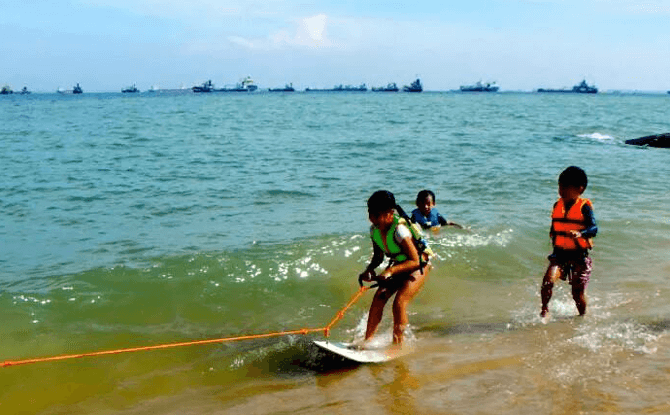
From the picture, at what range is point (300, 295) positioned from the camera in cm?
834

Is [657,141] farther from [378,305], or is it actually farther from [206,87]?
[206,87]

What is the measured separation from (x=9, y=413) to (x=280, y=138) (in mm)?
26780

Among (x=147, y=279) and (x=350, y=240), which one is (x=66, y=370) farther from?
(x=350, y=240)

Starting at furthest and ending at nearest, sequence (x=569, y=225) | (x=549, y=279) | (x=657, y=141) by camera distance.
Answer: (x=657, y=141)
(x=549, y=279)
(x=569, y=225)

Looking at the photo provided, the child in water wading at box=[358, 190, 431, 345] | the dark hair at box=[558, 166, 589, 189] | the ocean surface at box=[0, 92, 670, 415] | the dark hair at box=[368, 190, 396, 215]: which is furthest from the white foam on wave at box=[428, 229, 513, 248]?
Result: the dark hair at box=[368, 190, 396, 215]

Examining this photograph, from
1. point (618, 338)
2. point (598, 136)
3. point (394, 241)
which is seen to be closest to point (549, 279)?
point (618, 338)

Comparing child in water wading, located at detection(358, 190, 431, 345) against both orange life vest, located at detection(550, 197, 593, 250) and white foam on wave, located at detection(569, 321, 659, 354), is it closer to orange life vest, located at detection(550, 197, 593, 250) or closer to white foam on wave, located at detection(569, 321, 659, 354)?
orange life vest, located at detection(550, 197, 593, 250)

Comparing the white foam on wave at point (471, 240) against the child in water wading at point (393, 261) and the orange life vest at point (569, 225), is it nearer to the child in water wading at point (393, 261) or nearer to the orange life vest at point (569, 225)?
the orange life vest at point (569, 225)

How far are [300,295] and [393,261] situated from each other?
288 cm

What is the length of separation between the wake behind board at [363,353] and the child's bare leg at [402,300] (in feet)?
0.50

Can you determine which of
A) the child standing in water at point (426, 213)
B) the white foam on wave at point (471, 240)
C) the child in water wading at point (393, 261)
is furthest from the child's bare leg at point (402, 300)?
the white foam on wave at point (471, 240)

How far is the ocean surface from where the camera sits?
201 inches

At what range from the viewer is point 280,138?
3150 cm

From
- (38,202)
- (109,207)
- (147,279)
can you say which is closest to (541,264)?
(147,279)
